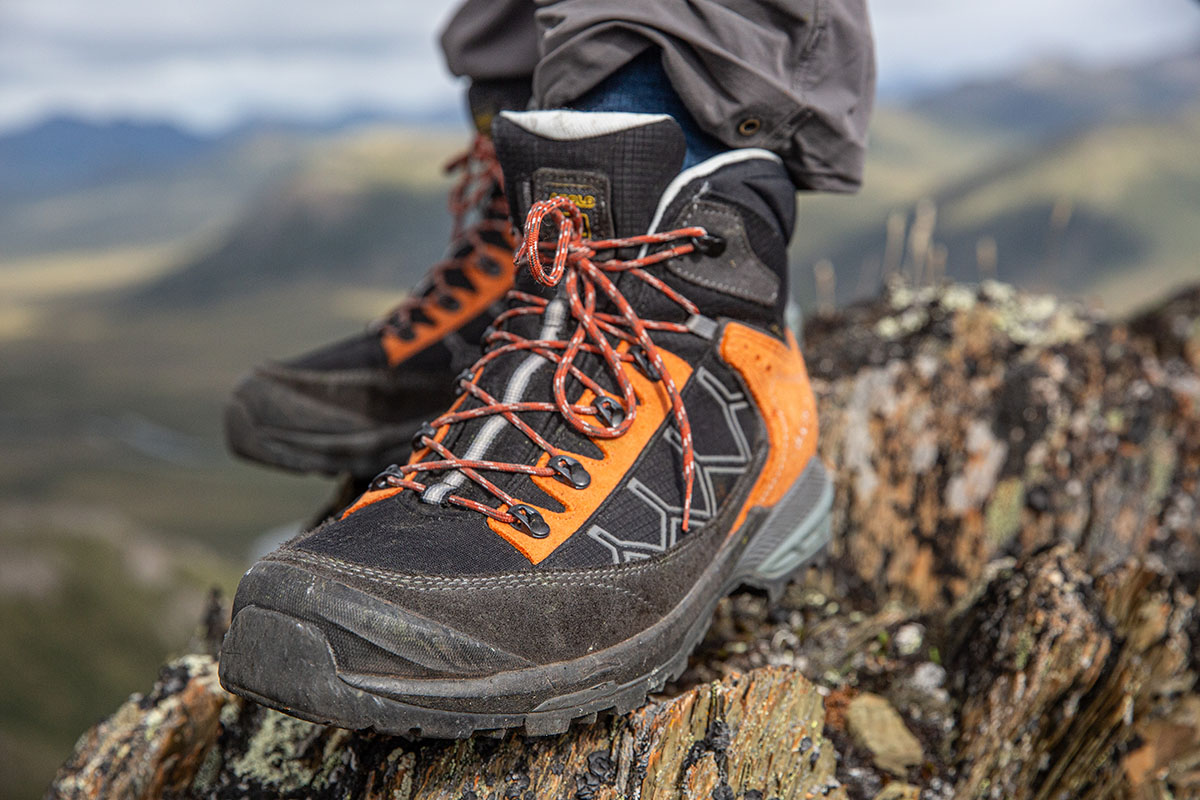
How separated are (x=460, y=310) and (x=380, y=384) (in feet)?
1.35

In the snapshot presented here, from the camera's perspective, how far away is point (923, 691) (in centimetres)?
212

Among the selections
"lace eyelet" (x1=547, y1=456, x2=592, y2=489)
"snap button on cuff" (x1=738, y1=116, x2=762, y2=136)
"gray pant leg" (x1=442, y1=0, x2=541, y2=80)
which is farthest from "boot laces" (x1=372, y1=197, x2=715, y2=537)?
"gray pant leg" (x1=442, y1=0, x2=541, y2=80)

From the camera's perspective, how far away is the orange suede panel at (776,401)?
206 centimetres

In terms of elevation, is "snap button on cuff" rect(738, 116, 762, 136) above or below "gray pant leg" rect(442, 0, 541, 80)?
below

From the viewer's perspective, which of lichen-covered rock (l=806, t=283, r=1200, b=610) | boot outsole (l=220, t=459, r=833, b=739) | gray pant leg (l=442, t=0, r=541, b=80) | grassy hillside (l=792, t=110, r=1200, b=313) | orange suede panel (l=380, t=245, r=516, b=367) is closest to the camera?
boot outsole (l=220, t=459, r=833, b=739)

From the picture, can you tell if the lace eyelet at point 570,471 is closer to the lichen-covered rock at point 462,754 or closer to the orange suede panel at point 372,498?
the orange suede panel at point 372,498

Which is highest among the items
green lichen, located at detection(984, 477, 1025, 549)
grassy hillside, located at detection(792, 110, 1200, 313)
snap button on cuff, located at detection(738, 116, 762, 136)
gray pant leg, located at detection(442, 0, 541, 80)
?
gray pant leg, located at detection(442, 0, 541, 80)

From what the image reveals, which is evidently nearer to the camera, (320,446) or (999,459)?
(320,446)

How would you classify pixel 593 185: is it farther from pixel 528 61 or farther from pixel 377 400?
pixel 377 400

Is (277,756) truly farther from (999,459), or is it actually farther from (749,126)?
(999,459)

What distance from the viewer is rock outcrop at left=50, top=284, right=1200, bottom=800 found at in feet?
5.62

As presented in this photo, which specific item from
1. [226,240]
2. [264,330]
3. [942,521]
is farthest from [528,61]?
[226,240]

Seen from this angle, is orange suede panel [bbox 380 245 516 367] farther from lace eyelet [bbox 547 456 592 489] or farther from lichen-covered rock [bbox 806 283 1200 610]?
lace eyelet [bbox 547 456 592 489]

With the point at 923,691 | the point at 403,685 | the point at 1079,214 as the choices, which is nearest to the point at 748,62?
the point at 403,685
